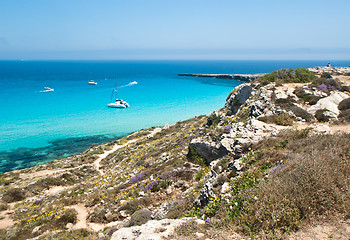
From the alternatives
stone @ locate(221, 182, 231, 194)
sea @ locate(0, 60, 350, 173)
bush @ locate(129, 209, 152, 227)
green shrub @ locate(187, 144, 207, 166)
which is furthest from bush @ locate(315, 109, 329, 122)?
sea @ locate(0, 60, 350, 173)

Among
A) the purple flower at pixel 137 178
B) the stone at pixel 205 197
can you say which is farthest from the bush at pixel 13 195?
the stone at pixel 205 197

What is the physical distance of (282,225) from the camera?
5.16 metres

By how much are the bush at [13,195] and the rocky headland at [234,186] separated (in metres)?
0.08

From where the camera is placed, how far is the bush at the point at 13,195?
19.4m

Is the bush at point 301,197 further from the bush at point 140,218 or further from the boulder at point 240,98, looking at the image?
the boulder at point 240,98

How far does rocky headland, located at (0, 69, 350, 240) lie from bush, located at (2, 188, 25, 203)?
3.2 inches

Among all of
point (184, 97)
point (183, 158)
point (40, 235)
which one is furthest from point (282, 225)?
Answer: point (184, 97)

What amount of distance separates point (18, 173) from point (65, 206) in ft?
56.2

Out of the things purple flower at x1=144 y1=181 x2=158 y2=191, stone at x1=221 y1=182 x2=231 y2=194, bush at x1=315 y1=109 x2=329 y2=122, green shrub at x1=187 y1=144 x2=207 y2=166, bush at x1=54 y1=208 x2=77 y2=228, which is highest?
bush at x1=315 y1=109 x2=329 y2=122

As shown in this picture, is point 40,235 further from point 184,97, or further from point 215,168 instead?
point 184,97

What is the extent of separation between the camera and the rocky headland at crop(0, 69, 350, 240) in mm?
5344

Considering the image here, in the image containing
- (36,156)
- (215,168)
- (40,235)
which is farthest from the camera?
(36,156)

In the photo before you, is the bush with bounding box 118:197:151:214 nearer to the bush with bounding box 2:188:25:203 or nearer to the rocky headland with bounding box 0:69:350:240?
the rocky headland with bounding box 0:69:350:240

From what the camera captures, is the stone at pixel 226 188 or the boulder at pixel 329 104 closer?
the stone at pixel 226 188
